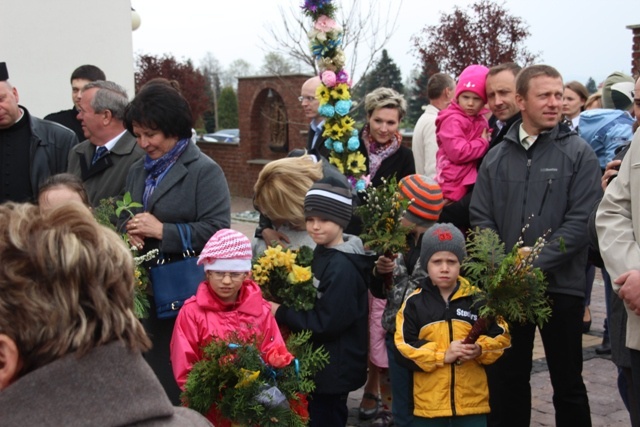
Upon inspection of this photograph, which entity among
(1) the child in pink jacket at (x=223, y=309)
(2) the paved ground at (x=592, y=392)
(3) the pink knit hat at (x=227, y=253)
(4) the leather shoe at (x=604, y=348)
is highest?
(3) the pink knit hat at (x=227, y=253)

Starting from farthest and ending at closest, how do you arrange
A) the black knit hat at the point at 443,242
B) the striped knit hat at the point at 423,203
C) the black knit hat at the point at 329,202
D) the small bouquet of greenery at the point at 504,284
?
the striped knit hat at the point at 423,203 → the black knit hat at the point at 329,202 → the black knit hat at the point at 443,242 → the small bouquet of greenery at the point at 504,284

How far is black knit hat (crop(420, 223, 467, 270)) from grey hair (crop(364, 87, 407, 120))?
2.24 m

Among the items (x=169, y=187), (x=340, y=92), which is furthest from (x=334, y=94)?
(x=169, y=187)

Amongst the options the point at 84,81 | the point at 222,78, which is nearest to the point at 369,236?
the point at 84,81

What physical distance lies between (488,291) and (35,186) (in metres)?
3.42

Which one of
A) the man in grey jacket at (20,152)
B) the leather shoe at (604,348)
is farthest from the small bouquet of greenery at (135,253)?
the leather shoe at (604,348)

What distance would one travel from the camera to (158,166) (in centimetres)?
483

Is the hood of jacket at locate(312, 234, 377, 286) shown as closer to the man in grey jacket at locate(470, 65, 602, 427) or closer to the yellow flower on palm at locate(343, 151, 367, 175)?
the man in grey jacket at locate(470, 65, 602, 427)

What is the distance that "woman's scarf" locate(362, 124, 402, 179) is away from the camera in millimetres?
6602

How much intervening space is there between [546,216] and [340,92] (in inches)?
88.6

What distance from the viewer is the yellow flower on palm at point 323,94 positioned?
6441 millimetres

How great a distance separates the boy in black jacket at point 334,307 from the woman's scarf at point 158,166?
0.79 meters

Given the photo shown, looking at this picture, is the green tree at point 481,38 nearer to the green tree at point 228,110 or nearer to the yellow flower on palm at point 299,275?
the yellow flower on palm at point 299,275

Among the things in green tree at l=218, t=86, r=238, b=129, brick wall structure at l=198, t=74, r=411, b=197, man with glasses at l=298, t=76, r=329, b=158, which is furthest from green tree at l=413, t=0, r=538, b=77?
green tree at l=218, t=86, r=238, b=129
